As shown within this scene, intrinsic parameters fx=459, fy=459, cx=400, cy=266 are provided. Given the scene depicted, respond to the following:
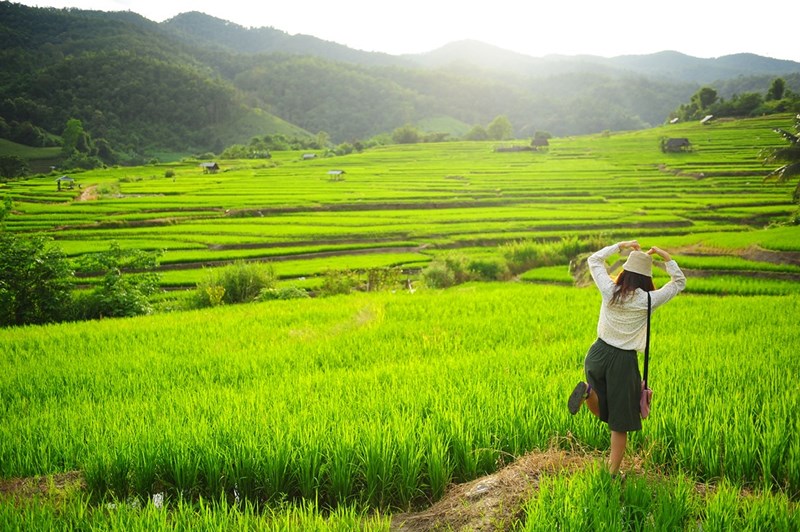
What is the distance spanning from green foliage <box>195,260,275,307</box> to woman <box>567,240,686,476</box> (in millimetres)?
15017

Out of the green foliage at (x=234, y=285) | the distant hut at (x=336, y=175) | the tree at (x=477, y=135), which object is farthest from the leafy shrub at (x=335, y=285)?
the tree at (x=477, y=135)

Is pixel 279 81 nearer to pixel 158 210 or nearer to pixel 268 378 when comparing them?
pixel 158 210

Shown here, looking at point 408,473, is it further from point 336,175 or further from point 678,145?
point 678,145

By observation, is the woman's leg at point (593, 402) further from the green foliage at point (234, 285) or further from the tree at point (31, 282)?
the tree at point (31, 282)

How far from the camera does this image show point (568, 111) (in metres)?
177

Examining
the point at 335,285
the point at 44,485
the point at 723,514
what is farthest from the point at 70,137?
the point at 723,514

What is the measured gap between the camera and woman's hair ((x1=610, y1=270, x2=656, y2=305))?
3242mm

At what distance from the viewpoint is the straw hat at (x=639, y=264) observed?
319 cm

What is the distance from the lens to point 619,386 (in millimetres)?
3236

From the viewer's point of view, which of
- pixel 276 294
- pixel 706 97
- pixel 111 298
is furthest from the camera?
pixel 706 97

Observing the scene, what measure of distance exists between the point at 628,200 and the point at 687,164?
18530 mm

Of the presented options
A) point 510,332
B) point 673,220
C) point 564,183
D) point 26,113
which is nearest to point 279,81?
point 26,113

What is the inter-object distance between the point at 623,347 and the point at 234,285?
16444 mm

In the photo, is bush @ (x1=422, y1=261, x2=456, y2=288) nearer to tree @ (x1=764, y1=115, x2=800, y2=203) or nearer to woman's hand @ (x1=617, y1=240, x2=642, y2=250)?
tree @ (x1=764, y1=115, x2=800, y2=203)
